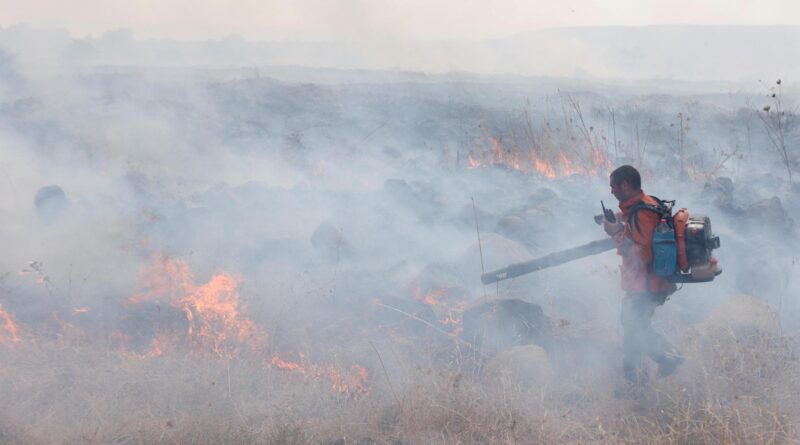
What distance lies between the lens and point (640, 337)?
422 centimetres

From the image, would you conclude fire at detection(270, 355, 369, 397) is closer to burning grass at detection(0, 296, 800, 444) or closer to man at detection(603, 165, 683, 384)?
burning grass at detection(0, 296, 800, 444)

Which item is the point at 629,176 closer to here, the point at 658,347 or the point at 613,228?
the point at 613,228

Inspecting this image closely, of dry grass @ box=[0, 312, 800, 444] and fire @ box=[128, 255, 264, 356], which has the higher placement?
fire @ box=[128, 255, 264, 356]

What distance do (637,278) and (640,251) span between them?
0.18 meters

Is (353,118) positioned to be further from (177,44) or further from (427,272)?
(177,44)

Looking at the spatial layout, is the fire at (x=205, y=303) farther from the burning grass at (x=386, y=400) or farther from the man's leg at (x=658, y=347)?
the man's leg at (x=658, y=347)

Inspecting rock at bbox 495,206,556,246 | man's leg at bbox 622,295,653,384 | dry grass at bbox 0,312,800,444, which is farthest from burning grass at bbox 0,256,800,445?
rock at bbox 495,206,556,246

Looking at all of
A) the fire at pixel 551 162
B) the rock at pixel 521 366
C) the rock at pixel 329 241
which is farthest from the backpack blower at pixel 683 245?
the fire at pixel 551 162

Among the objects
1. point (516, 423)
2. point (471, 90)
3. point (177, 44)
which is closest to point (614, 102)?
point (471, 90)

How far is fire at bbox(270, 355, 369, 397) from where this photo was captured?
4418 millimetres

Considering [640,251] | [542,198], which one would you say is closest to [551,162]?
[542,198]

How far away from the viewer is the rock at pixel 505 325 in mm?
4884

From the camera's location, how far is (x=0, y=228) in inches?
258

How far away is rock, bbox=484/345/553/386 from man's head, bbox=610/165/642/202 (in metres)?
1.15
